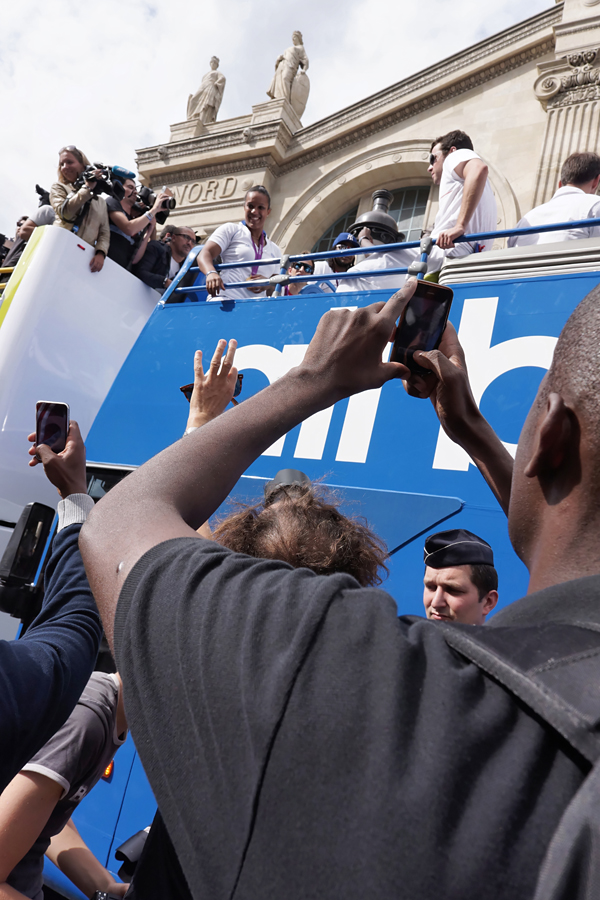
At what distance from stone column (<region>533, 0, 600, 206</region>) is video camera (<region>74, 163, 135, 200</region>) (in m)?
7.15

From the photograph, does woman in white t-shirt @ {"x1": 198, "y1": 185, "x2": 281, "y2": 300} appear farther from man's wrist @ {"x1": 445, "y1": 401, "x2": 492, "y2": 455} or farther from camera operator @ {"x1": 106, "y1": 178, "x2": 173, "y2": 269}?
man's wrist @ {"x1": 445, "y1": 401, "x2": 492, "y2": 455}

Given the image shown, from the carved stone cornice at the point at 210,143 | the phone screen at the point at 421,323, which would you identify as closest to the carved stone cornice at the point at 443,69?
the carved stone cornice at the point at 210,143

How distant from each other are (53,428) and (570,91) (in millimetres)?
11794

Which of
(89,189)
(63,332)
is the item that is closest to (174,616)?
(63,332)

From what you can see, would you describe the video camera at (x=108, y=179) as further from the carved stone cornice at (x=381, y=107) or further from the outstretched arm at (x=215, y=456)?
the carved stone cornice at (x=381, y=107)

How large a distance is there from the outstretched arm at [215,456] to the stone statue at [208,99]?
58.2ft

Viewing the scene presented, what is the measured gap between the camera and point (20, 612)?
343 cm

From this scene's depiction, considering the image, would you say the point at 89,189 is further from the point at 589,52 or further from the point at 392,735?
the point at 589,52

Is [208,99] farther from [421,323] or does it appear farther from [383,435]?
[421,323]

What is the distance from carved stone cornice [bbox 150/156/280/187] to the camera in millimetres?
14508

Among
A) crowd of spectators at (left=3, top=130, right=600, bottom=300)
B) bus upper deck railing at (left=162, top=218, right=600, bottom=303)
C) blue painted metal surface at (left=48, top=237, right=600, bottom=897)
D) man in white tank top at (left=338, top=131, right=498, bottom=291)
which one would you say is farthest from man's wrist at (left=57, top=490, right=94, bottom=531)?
man in white tank top at (left=338, top=131, right=498, bottom=291)

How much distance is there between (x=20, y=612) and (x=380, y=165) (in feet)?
41.4

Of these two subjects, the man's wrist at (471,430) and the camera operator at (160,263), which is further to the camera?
the camera operator at (160,263)

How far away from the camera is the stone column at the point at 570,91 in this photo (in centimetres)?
1044
